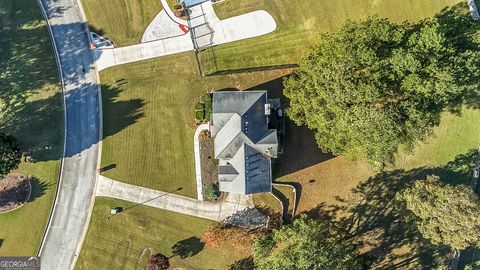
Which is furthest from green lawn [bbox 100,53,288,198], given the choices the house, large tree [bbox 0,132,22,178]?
large tree [bbox 0,132,22,178]

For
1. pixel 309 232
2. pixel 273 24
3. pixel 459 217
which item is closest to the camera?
pixel 459 217

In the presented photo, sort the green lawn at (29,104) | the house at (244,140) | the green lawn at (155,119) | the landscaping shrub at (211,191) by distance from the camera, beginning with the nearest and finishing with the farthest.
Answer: the house at (244,140), the landscaping shrub at (211,191), the green lawn at (29,104), the green lawn at (155,119)

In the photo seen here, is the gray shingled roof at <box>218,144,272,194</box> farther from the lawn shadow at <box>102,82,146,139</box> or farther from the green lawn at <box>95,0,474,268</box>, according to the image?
the lawn shadow at <box>102,82,146,139</box>

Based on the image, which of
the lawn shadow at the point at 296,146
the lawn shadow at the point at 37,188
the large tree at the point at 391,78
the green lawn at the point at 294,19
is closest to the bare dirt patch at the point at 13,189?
the lawn shadow at the point at 37,188

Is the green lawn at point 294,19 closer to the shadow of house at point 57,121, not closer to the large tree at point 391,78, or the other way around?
the large tree at point 391,78

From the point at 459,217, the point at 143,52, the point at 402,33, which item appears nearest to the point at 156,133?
the point at 143,52

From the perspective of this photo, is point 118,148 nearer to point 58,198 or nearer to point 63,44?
point 58,198

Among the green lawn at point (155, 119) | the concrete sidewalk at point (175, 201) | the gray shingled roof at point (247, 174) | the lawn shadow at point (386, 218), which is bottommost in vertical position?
the lawn shadow at point (386, 218)
